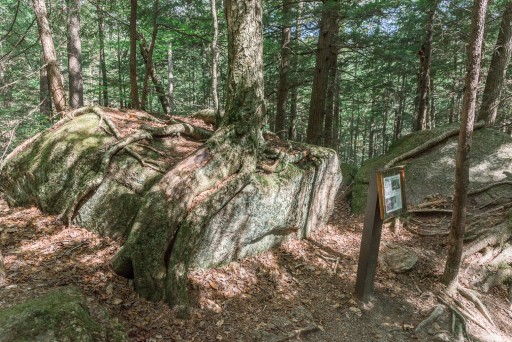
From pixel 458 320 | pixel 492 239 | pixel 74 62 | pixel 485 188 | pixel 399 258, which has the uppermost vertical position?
pixel 74 62

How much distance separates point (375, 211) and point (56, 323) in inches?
151

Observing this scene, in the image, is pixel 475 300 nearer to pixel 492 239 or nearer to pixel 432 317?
pixel 432 317

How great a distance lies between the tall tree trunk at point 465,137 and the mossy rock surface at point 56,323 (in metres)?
4.65

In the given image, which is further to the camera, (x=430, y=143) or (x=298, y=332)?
(x=430, y=143)

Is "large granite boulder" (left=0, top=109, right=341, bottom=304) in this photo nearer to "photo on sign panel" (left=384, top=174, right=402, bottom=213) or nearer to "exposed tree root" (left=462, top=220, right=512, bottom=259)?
"photo on sign panel" (left=384, top=174, right=402, bottom=213)

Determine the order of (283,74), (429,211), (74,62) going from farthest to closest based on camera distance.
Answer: (283,74), (74,62), (429,211)

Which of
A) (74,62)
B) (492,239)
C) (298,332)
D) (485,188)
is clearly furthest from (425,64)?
(74,62)

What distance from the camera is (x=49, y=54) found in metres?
6.30

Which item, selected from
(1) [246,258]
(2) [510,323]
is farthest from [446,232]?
(1) [246,258]

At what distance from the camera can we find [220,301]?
13.0ft

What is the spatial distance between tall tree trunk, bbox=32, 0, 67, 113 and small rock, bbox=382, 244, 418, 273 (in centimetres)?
762

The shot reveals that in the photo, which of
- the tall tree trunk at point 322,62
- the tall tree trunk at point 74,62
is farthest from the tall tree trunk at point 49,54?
the tall tree trunk at point 322,62

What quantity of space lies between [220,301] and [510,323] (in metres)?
4.35

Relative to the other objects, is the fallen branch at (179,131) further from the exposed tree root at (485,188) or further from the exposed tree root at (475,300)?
the exposed tree root at (485,188)
